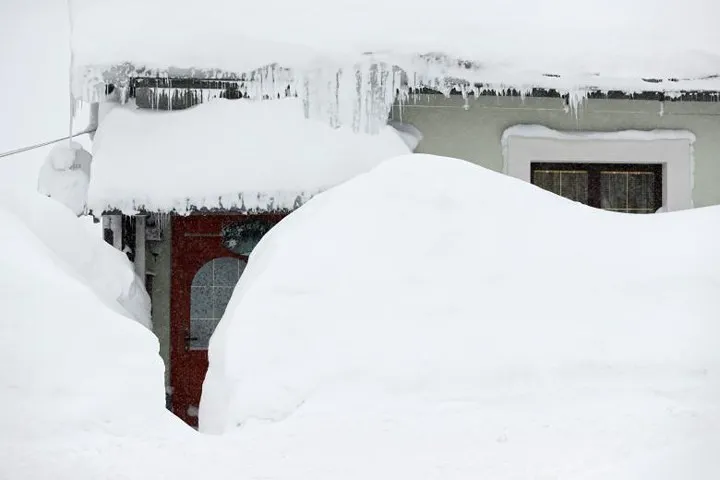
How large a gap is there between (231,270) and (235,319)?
3782 mm

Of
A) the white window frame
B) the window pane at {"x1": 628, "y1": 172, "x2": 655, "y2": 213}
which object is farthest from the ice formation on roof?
the window pane at {"x1": 628, "y1": 172, "x2": 655, "y2": 213}

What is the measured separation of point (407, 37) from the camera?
25.2ft

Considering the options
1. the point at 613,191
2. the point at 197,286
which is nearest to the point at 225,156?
the point at 197,286

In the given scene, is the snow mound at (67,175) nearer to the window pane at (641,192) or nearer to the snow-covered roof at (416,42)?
the snow-covered roof at (416,42)

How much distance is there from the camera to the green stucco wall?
7977 mm

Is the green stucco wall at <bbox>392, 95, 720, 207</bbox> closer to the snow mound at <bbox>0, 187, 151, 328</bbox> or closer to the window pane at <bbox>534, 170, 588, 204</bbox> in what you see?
the window pane at <bbox>534, 170, 588, 204</bbox>

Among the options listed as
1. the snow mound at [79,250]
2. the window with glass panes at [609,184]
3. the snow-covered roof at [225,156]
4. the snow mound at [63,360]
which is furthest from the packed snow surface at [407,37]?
the snow mound at [63,360]

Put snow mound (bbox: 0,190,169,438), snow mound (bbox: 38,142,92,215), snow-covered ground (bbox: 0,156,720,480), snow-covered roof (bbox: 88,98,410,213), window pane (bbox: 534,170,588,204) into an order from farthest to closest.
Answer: window pane (bbox: 534,170,588,204) → snow mound (bbox: 38,142,92,215) → snow-covered roof (bbox: 88,98,410,213) → snow mound (bbox: 0,190,169,438) → snow-covered ground (bbox: 0,156,720,480)

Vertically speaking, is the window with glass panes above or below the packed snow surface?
below

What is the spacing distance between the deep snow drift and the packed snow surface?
2.36 m

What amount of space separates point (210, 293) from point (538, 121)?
3.42 metres

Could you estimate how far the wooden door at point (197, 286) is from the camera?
816cm

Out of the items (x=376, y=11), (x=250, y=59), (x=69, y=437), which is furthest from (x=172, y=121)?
(x=69, y=437)

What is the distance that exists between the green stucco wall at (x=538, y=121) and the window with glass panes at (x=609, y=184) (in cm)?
36
